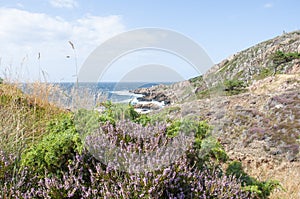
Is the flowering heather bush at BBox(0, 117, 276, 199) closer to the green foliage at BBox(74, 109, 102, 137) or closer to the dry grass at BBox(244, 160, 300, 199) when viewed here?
the green foliage at BBox(74, 109, 102, 137)

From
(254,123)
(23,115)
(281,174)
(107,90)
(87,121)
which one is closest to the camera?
(87,121)

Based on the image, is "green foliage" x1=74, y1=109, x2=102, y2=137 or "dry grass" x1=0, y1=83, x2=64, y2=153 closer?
"green foliage" x1=74, y1=109, x2=102, y2=137

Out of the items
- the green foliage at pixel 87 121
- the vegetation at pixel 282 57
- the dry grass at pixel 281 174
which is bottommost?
the dry grass at pixel 281 174

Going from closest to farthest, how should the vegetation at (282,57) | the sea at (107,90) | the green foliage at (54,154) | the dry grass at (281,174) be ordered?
1. the green foliage at (54,154)
2. the sea at (107,90)
3. the dry grass at (281,174)
4. the vegetation at (282,57)

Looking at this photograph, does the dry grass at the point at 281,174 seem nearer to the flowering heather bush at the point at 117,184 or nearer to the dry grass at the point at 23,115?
the flowering heather bush at the point at 117,184

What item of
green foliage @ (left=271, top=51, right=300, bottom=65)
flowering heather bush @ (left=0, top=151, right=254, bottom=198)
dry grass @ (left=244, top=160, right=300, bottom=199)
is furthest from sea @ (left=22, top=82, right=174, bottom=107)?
green foliage @ (left=271, top=51, right=300, bottom=65)

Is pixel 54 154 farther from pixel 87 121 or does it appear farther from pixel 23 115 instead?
pixel 23 115

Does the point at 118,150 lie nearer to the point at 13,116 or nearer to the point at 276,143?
the point at 13,116

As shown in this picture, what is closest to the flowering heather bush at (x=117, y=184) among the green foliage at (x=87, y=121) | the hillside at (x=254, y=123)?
the green foliage at (x=87, y=121)

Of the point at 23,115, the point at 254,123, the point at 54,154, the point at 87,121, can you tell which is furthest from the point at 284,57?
the point at 54,154

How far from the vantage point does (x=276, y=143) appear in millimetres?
6223

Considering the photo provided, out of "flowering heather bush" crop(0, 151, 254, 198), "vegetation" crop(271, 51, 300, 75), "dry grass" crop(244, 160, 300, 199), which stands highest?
"vegetation" crop(271, 51, 300, 75)

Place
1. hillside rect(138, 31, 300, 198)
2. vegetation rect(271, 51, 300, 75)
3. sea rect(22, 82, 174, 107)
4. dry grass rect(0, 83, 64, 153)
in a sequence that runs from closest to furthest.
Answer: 1. sea rect(22, 82, 174, 107)
2. dry grass rect(0, 83, 64, 153)
3. hillside rect(138, 31, 300, 198)
4. vegetation rect(271, 51, 300, 75)

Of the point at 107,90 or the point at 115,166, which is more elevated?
the point at 107,90
